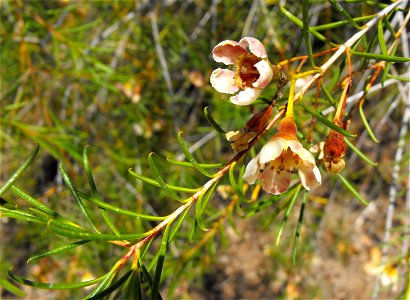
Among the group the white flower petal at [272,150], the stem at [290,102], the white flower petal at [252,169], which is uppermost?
the stem at [290,102]

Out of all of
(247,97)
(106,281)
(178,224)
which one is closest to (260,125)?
(247,97)

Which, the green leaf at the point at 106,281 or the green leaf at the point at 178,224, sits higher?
the green leaf at the point at 178,224

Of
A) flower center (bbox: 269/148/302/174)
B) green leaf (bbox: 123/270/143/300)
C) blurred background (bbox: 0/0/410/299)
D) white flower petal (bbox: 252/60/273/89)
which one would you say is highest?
white flower petal (bbox: 252/60/273/89)

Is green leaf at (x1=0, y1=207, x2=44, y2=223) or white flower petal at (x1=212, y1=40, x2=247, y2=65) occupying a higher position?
white flower petal at (x1=212, y1=40, x2=247, y2=65)

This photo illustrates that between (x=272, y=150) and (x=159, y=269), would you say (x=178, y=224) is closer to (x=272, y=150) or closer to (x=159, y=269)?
(x=159, y=269)

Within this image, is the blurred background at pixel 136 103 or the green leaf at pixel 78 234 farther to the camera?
the blurred background at pixel 136 103

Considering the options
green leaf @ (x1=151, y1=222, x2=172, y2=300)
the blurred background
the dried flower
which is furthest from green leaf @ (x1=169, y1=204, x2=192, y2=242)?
Result: the blurred background

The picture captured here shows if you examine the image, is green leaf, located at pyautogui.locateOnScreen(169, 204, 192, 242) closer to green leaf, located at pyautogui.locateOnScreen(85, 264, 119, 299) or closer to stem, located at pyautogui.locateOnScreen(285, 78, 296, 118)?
green leaf, located at pyautogui.locateOnScreen(85, 264, 119, 299)

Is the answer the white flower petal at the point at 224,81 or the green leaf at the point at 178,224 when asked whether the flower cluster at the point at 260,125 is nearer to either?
the white flower petal at the point at 224,81

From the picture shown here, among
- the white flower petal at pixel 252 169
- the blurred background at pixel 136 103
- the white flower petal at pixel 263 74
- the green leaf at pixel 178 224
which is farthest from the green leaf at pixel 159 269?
the blurred background at pixel 136 103
